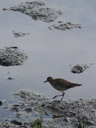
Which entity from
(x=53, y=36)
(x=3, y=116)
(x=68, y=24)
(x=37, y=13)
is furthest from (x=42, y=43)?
(x=3, y=116)

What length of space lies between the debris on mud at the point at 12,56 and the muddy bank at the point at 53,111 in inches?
66.7

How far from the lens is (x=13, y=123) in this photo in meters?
7.97

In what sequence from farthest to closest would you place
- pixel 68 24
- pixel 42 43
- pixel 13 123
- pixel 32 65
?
pixel 68 24, pixel 42 43, pixel 32 65, pixel 13 123

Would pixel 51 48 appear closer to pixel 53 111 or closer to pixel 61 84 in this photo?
pixel 61 84

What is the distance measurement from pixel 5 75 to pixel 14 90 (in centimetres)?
84

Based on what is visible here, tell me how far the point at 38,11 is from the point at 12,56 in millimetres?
4060

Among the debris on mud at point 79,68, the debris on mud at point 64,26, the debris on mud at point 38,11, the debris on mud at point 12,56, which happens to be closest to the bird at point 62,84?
the debris on mud at point 79,68

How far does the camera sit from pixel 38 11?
49.1ft

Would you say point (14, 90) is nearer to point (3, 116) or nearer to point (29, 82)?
point (29, 82)

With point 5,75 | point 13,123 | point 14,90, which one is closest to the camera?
point 13,123

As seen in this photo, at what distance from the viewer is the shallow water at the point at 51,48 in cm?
983

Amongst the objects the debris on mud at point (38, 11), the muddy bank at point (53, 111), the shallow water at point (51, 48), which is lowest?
the debris on mud at point (38, 11)

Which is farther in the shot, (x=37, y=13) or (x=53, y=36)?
(x=37, y=13)

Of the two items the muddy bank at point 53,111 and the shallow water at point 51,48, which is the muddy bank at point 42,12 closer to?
the shallow water at point 51,48
